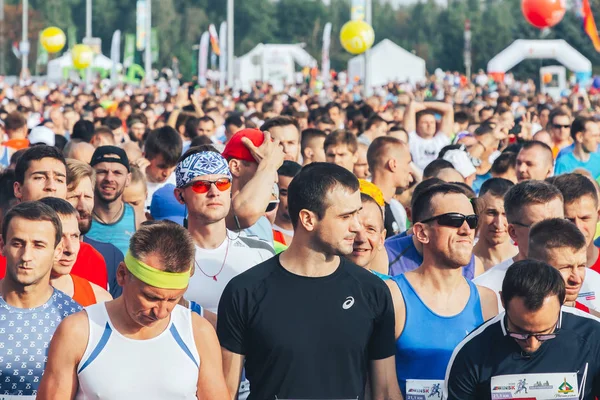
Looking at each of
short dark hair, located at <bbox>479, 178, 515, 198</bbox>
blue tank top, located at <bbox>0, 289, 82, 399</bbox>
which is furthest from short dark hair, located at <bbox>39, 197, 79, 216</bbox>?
short dark hair, located at <bbox>479, 178, 515, 198</bbox>

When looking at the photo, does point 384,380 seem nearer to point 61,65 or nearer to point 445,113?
point 445,113

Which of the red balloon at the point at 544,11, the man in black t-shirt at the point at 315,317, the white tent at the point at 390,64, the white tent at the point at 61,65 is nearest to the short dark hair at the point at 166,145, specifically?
the man in black t-shirt at the point at 315,317

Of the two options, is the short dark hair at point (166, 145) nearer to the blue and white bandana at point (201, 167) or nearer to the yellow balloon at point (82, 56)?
the blue and white bandana at point (201, 167)

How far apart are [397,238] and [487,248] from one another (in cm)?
77

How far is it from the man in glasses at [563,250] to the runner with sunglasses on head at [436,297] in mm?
304

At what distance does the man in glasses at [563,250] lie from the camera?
5.17 metres

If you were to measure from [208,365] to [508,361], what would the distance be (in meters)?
1.13

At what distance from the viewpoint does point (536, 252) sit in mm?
5270

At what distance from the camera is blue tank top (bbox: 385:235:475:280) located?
21.0 feet

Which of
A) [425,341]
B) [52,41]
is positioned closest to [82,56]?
[52,41]

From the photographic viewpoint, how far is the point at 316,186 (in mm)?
4672

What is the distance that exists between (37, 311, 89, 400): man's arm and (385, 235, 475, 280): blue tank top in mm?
2575

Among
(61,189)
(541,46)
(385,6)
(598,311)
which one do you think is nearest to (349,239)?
(598,311)

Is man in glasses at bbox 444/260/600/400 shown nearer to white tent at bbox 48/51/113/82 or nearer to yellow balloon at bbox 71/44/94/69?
yellow balloon at bbox 71/44/94/69
